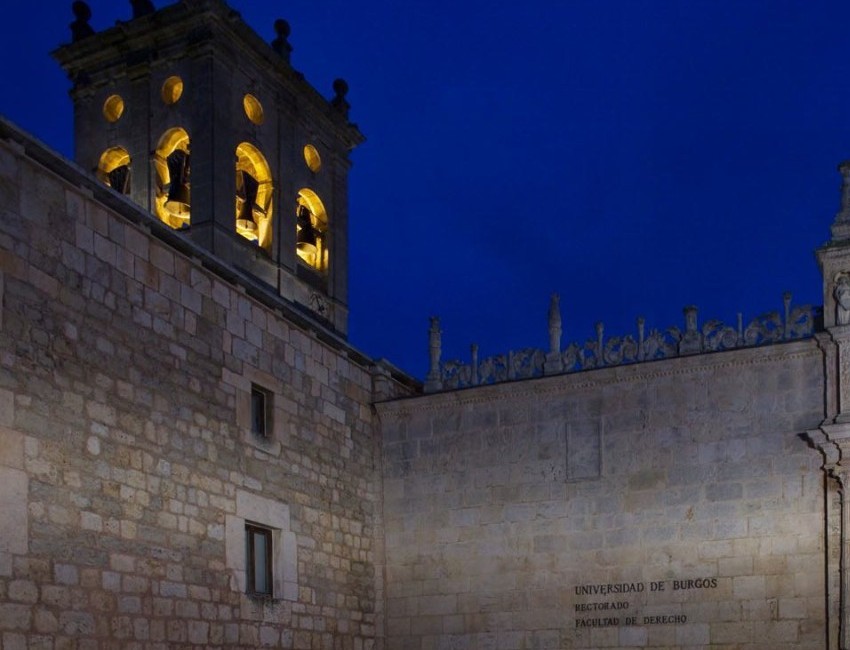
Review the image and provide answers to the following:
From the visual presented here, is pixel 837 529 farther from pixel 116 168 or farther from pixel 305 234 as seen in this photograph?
pixel 116 168

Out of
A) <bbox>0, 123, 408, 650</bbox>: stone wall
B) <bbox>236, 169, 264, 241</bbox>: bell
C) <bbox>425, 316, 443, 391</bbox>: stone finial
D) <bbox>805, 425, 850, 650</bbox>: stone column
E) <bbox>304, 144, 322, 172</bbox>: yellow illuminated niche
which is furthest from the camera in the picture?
<bbox>304, 144, 322, 172</bbox>: yellow illuminated niche

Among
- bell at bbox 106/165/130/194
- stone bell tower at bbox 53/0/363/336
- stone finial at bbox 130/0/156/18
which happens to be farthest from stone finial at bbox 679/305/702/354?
stone finial at bbox 130/0/156/18

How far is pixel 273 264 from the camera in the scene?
20922 millimetres

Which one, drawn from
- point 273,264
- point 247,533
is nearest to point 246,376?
point 247,533

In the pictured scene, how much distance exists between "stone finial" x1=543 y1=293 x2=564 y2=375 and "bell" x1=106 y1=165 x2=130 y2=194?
972cm

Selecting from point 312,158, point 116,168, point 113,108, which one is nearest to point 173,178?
point 116,168

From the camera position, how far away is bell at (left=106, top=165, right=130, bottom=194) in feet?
69.1

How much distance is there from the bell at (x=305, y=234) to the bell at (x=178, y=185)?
270 cm

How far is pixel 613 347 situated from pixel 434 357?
257 centimetres

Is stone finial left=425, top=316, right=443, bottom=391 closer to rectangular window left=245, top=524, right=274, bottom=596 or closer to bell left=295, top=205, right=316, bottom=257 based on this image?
rectangular window left=245, top=524, right=274, bottom=596

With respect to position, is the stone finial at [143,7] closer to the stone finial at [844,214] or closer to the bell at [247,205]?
the bell at [247,205]

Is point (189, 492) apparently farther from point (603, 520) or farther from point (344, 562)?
point (603, 520)

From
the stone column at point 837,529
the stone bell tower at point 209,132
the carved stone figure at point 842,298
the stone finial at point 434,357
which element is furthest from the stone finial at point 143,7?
the stone column at point 837,529

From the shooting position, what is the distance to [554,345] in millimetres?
14711
